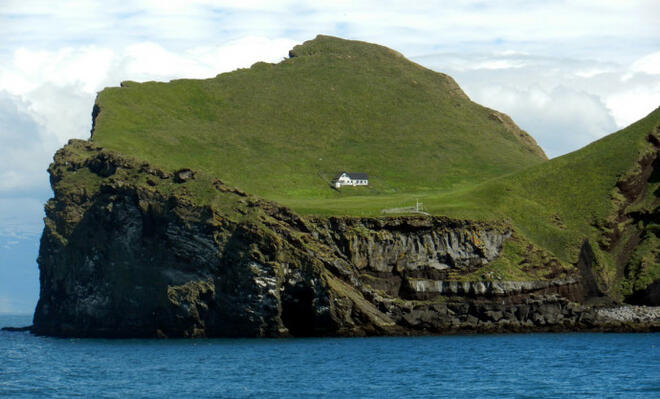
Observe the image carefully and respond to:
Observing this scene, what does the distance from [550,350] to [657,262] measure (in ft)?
152

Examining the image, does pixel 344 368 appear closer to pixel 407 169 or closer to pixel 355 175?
pixel 355 175

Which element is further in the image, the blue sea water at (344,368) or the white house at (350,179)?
the white house at (350,179)

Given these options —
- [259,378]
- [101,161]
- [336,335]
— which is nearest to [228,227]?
[336,335]

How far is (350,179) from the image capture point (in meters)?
173

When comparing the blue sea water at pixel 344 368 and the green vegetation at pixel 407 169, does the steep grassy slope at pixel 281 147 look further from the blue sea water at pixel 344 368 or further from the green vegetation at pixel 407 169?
the blue sea water at pixel 344 368

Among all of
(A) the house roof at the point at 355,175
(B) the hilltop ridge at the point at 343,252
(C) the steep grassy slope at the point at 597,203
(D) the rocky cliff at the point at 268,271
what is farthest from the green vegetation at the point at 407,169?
(D) the rocky cliff at the point at 268,271

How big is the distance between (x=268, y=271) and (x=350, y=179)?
223 feet

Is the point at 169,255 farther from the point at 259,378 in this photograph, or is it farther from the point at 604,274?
the point at 604,274

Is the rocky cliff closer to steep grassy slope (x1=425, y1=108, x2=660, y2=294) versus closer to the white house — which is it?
steep grassy slope (x1=425, y1=108, x2=660, y2=294)

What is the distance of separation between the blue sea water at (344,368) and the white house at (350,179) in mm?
66916

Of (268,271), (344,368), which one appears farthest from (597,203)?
(344,368)

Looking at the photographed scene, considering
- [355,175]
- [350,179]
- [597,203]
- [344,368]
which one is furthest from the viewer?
[355,175]

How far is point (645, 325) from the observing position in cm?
11550

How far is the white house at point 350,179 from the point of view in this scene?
561ft
